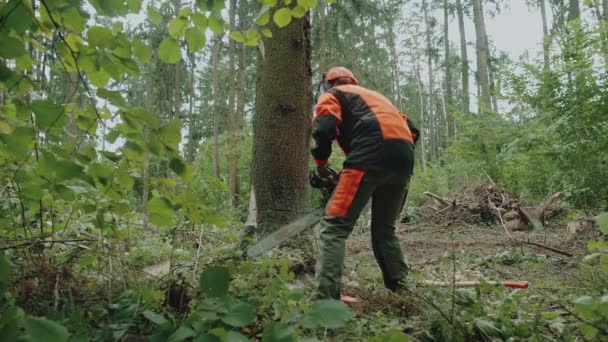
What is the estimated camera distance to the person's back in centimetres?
309

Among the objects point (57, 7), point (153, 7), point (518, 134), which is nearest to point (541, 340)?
point (153, 7)

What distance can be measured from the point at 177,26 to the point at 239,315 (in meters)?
0.98

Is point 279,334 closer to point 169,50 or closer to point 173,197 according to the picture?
point 173,197

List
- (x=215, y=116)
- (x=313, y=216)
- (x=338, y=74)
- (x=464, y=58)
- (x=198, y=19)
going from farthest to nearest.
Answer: (x=464, y=58), (x=215, y=116), (x=338, y=74), (x=313, y=216), (x=198, y=19)

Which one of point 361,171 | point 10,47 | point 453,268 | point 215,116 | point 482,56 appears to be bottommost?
point 453,268

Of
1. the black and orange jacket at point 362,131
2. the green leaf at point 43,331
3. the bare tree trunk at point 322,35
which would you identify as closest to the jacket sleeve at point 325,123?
the black and orange jacket at point 362,131

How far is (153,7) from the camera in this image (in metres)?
1.50

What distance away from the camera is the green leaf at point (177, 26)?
1.46 metres

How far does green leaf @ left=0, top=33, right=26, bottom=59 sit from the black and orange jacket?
7.19 feet

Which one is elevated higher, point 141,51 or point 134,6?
point 134,6

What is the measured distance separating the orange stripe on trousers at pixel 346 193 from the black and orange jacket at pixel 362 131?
0.19 feet

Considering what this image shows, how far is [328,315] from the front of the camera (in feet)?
3.82

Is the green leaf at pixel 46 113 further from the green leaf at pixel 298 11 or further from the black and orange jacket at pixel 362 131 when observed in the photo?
the black and orange jacket at pixel 362 131

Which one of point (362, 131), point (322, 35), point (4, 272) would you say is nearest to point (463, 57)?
point (322, 35)
